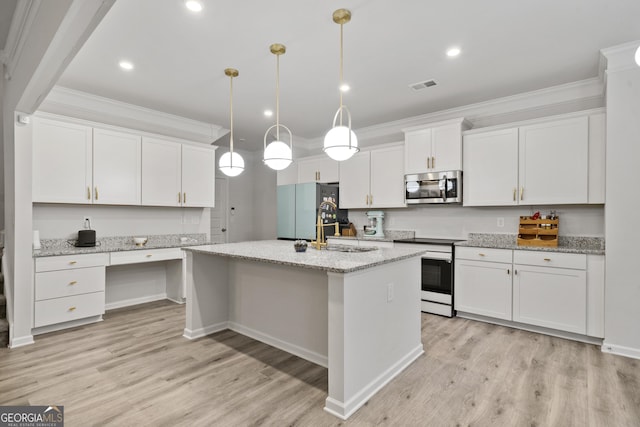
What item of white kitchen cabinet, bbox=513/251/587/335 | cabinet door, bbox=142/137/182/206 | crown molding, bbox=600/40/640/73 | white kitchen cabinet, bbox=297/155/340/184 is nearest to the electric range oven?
white kitchen cabinet, bbox=513/251/587/335

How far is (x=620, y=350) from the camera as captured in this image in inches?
113

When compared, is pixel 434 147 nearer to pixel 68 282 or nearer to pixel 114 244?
pixel 114 244

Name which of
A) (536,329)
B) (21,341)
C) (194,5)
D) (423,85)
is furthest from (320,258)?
(21,341)

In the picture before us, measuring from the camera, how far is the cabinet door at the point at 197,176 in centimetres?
479

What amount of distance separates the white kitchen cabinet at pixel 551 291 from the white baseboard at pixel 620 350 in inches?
7.9

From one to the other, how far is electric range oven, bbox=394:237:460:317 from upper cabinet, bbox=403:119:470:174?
1.00 metres

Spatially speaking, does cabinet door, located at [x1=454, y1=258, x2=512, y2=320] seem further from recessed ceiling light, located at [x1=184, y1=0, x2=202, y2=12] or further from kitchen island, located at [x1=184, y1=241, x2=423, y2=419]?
recessed ceiling light, located at [x1=184, y1=0, x2=202, y2=12]

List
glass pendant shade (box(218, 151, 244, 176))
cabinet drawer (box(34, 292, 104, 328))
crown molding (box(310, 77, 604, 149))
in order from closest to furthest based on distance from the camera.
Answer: glass pendant shade (box(218, 151, 244, 176))
cabinet drawer (box(34, 292, 104, 328))
crown molding (box(310, 77, 604, 149))

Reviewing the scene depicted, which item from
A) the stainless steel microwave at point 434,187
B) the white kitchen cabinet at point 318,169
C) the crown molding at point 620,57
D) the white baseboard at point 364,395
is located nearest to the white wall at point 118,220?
the white kitchen cabinet at point 318,169

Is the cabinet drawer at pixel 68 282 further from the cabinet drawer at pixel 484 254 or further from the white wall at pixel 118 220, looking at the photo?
the cabinet drawer at pixel 484 254

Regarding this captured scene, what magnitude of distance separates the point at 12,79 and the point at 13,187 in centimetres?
101

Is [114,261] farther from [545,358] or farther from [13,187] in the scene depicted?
[545,358]

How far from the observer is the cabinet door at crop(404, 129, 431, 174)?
14.4ft

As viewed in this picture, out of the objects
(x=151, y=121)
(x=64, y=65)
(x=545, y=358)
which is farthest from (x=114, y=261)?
(x=545, y=358)
